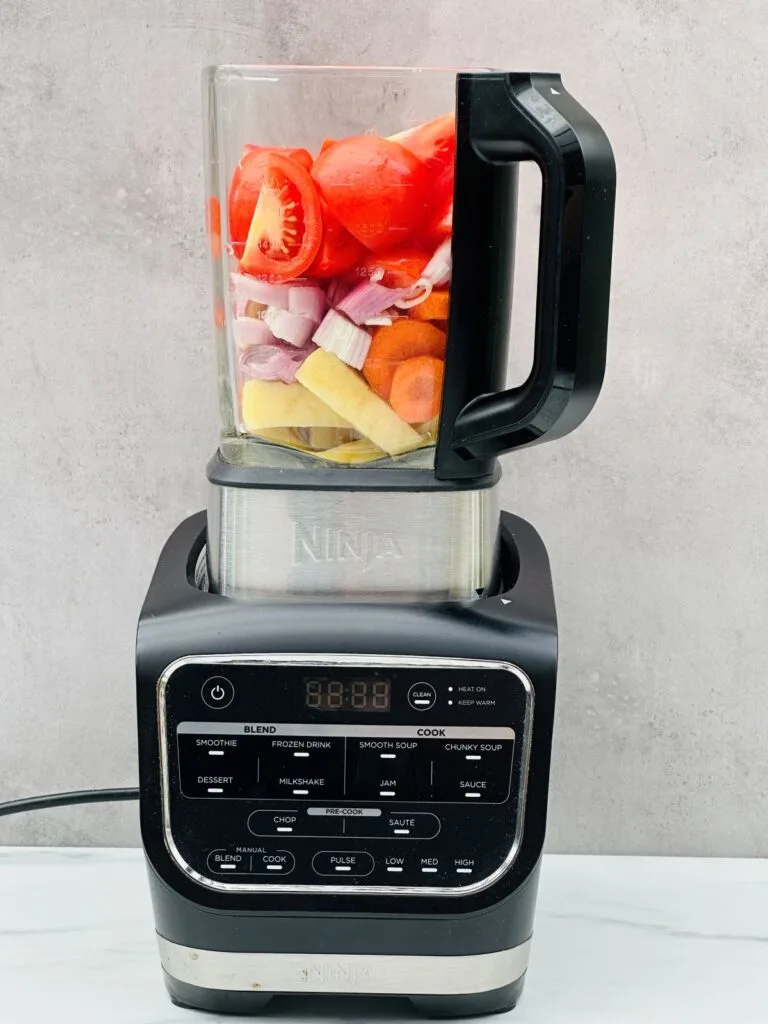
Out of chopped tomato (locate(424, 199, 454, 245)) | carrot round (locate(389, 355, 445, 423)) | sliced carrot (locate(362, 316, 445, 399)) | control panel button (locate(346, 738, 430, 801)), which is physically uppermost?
chopped tomato (locate(424, 199, 454, 245))

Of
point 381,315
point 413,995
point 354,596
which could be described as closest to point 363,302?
point 381,315

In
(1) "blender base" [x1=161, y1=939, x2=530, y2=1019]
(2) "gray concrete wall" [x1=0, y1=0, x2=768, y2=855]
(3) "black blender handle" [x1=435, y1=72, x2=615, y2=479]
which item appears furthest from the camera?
(2) "gray concrete wall" [x1=0, y1=0, x2=768, y2=855]

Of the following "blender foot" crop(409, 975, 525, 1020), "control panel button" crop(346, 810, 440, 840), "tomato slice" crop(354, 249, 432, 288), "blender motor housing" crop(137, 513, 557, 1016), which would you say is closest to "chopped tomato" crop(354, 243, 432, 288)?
"tomato slice" crop(354, 249, 432, 288)

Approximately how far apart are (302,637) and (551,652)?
13 cm

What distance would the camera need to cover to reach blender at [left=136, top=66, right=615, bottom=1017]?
24.2 inches

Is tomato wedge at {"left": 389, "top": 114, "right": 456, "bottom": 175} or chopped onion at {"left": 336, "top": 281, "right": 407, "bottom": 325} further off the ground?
tomato wedge at {"left": 389, "top": 114, "right": 456, "bottom": 175}

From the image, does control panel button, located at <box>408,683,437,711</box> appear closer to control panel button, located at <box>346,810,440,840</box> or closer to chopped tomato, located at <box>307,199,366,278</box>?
control panel button, located at <box>346,810,440,840</box>

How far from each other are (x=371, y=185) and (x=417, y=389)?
0.35ft

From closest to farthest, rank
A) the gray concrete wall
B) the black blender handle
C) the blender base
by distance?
the black blender handle → the blender base → the gray concrete wall

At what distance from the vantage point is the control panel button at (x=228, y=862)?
66cm

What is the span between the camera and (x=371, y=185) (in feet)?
1.95

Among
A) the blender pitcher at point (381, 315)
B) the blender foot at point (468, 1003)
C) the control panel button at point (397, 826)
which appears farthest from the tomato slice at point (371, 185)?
the blender foot at point (468, 1003)

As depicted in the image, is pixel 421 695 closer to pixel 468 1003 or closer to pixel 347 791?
pixel 347 791

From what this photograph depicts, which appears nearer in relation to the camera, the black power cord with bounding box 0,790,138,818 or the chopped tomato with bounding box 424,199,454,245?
the chopped tomato with bounding box 424,199,454,245
